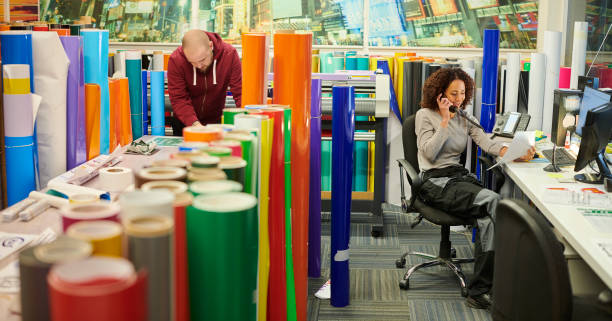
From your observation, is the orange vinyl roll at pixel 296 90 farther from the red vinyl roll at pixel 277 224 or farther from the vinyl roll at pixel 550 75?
the vinyl roll at pixel 550 75

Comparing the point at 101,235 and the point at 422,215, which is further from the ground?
the point at 101,235

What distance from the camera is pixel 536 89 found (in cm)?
443

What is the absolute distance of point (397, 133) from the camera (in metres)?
5.35

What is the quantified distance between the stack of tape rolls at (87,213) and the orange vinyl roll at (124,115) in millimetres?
2165

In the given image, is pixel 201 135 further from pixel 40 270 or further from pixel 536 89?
pixel 536 89

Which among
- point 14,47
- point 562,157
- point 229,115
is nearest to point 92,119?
point 14,47

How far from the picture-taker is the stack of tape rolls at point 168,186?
3.46 feet

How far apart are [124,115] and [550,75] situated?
2.93 metres

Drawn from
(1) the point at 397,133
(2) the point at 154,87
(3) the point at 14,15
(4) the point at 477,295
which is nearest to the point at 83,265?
(2) the point at 154,87

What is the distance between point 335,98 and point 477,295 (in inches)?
52.5

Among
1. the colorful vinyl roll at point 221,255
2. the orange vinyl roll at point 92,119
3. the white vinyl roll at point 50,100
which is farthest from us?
the orange vinyl roll at point 92,119

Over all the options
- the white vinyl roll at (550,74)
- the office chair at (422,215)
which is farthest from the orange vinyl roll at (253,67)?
the white vinyl roll at (550,74)

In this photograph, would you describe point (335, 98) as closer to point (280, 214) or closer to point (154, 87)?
point (154, 87)

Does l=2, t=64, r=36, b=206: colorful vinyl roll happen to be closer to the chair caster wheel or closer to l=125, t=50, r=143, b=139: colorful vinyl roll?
l=125, t=50, r=143, b=139: colorful vinyl roll
